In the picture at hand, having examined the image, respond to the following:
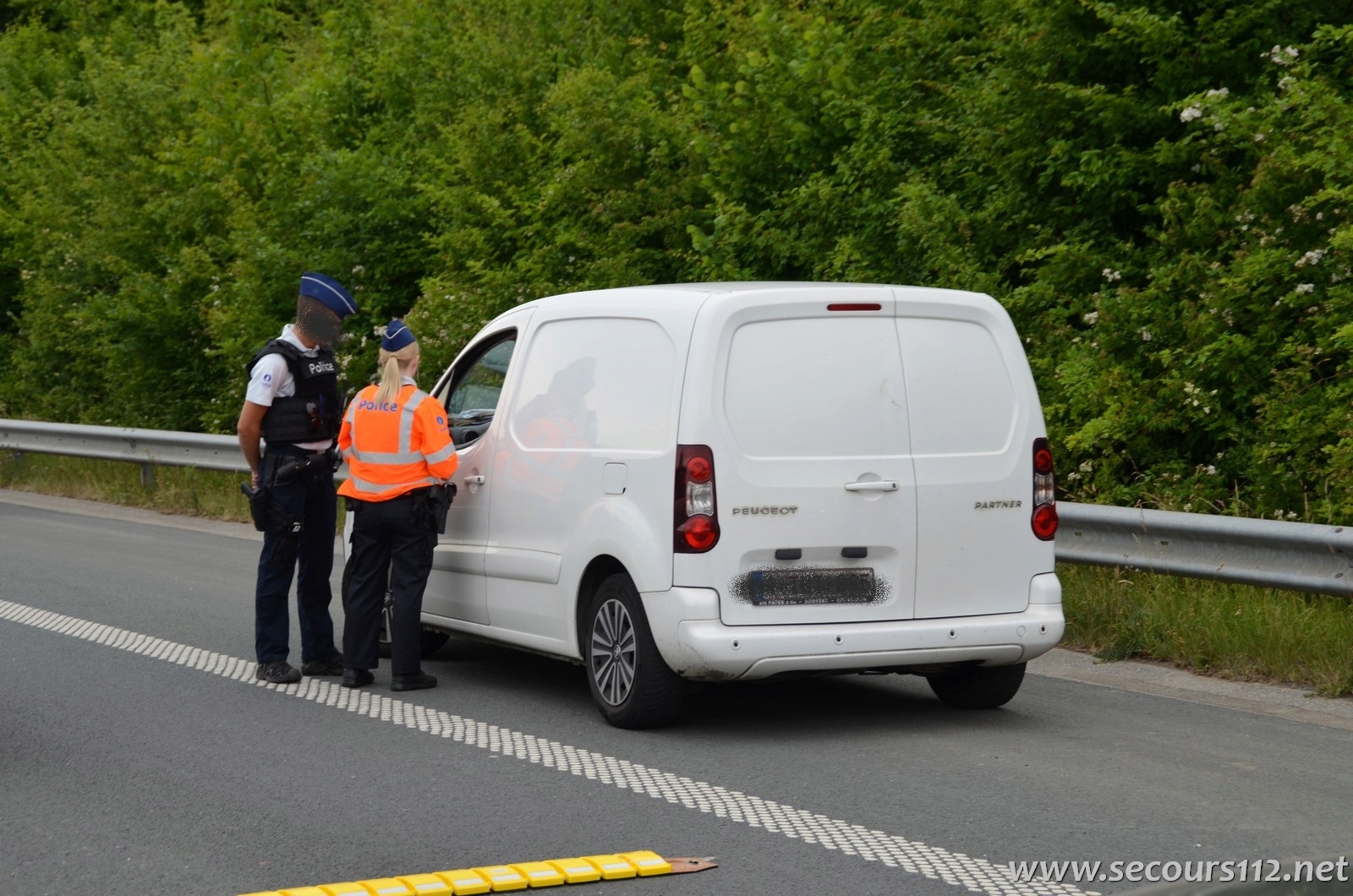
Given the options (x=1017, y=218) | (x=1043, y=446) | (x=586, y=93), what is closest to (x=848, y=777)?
(x=1043, y=446)

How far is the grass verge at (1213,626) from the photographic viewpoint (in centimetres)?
801

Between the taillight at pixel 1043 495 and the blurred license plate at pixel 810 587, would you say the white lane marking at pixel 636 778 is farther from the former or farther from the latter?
the taillight at pixel 1043 495

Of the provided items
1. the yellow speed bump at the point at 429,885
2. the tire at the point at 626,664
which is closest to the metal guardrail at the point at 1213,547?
the tire at the point at 626,664

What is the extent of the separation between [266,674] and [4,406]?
1907cm

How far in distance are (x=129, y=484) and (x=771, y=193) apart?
7.70m

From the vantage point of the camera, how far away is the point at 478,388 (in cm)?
861

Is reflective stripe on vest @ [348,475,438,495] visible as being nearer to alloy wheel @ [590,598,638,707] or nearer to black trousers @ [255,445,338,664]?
black trousers @ [255,445,338,664]

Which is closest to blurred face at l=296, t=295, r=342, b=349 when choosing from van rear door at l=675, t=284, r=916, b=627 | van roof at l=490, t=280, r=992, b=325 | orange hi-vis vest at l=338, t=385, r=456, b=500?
orange hi-vis vest at l=338, t=385, r=456, b=500

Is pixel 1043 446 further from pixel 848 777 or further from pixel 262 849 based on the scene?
pixel 262 849

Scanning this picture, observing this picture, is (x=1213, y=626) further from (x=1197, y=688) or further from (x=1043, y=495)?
(x=1043, y=495)

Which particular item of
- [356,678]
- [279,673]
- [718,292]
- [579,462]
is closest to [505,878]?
[579,462]

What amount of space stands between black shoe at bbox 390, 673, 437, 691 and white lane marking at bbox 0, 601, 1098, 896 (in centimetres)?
11

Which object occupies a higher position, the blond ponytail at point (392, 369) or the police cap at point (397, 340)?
the police cap at point (397, 340)

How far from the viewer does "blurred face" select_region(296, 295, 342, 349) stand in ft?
27.1
